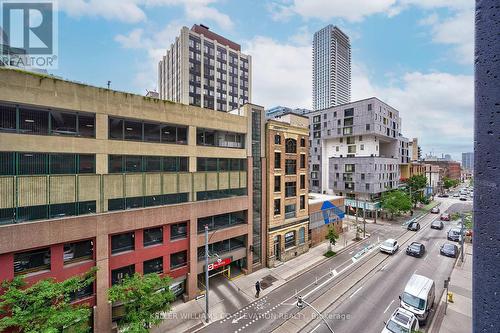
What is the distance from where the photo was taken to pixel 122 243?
20.2 meters

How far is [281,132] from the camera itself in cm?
3212

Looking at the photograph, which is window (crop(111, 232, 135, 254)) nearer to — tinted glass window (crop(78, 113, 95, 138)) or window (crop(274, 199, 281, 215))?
tinted glass window (crop(78, 113, 95, 138))

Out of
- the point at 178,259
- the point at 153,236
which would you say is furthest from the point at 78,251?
the point at 178,259

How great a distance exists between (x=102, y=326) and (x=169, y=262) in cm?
661

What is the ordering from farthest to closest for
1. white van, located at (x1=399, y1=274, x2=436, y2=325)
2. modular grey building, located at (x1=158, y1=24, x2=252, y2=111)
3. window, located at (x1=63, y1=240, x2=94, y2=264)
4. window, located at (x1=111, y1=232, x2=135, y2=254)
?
modular grey building, located at (x1=158, y1=24, x2=252, y2=111)
window, located at (x1=111, y1=232, x2=135, y2=254)
white van, located at (x1=399, y1=274, x2=436, y2=325)
window, located at (x1=63, y1=240, x2=94, y2=264)

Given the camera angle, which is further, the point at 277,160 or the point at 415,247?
the point at 415,247

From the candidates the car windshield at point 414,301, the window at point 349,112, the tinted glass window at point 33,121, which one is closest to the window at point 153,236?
the tinted glass window at point 33,121

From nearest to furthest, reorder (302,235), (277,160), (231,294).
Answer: (231,294)
(277,160)
(302,235)

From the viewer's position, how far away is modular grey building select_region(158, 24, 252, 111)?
211ft

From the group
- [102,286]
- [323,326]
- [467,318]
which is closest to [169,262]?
[102,286]

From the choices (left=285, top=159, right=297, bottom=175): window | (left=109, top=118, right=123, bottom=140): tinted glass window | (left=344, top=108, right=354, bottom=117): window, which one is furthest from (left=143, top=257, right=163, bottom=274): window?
(left=344, top=108, right=354, bottom=117): window

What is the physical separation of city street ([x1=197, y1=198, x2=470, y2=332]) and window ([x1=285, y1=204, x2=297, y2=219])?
7.53 m

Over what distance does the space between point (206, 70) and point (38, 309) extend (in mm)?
64718

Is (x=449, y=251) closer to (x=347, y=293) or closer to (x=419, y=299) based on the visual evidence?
(x=419, y=299)
